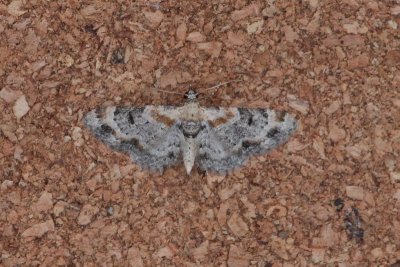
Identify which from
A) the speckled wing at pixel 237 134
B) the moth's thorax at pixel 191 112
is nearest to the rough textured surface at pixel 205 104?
the speckled wing at pixel 237 134

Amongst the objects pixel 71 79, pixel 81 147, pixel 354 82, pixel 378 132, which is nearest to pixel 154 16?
pixel 71 79

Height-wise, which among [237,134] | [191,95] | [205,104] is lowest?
[237,134]

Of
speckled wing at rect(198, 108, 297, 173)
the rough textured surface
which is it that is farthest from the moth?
the rough textured surface

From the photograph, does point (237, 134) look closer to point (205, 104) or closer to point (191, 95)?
point (205, 104)

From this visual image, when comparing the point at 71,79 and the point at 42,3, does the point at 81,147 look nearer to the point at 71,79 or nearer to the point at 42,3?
the point at 71,79

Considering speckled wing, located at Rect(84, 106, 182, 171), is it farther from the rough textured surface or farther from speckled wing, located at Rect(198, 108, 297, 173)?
speckled wing, located at Rect(198, 108, 297, 173)

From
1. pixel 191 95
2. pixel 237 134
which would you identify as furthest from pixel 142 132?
pixel 237 134

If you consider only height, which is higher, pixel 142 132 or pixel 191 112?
pixel 191 112

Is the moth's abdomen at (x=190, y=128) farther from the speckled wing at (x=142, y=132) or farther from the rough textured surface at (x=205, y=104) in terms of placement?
the rough textured surface at (x=205, y=104)
